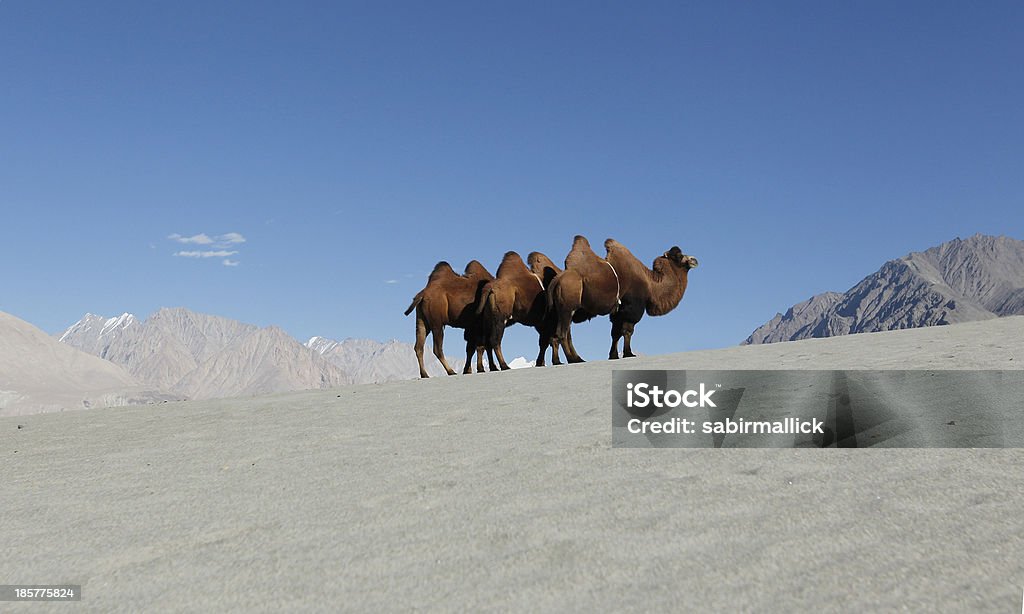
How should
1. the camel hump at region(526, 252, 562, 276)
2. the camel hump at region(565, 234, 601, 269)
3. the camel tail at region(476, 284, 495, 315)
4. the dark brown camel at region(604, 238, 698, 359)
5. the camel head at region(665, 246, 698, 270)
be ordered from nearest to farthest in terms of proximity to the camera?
the camel tail at region(476, 284, 495, 315) < the camel hump at region(565, 234, 601, 269) < the dark brown camel at region(604, 238, 698, 359) < the camel hump at region(526, 252, 562, 276) < the camel head at region(665, 246, 698, 270)

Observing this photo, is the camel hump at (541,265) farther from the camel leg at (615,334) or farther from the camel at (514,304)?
the camel leg at (615,334)

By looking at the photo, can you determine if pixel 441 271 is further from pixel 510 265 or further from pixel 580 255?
pixel 580 255

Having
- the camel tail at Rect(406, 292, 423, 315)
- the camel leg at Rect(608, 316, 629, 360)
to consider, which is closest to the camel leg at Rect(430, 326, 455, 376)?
the camel tail at Rect(406, 292, 423, 315)

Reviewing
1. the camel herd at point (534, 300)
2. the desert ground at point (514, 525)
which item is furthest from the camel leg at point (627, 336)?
the desert ground at point (514, 525)

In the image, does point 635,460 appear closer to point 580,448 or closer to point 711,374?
point 580,448

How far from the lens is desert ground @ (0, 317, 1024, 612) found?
2834 mm

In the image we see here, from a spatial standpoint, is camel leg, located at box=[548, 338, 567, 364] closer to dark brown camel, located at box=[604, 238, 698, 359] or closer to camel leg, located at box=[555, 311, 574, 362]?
camel leg, located at box=[555, 311, 574, 362]

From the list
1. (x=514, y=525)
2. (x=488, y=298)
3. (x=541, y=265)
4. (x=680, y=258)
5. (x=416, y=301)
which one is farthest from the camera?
(x=680, y=258)

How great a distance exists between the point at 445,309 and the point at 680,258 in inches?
237

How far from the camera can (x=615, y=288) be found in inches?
679

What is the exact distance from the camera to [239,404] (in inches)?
372

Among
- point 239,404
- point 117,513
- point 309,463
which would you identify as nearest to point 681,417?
point 309,463

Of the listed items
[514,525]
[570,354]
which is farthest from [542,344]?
[514,525]

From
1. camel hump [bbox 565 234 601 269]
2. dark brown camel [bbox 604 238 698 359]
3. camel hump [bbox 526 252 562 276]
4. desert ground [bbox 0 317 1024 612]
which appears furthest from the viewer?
camel hump [bbox 526 252 562 276]
